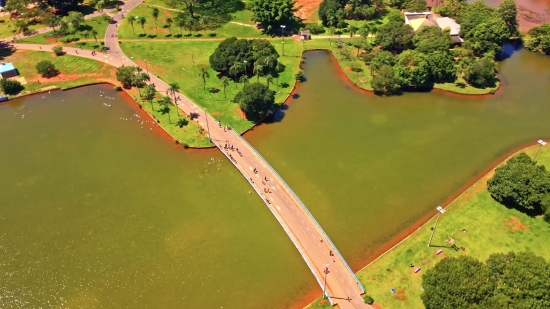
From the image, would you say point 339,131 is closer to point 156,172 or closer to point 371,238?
point 371,238

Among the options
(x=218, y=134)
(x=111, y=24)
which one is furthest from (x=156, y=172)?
(x=111, y=24)

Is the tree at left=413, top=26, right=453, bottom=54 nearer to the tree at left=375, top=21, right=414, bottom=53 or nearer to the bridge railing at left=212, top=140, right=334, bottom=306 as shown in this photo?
the tree at left=375, top=21, right=414, bottom=53

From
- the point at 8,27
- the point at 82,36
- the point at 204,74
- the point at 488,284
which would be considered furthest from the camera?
the point at 8,27

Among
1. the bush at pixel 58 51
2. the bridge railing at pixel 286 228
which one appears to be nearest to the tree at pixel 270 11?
the bridge railing at pixel 286 228

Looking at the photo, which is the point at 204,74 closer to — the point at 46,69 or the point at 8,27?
the point at 46,69

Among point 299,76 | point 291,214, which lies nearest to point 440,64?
point 299,76

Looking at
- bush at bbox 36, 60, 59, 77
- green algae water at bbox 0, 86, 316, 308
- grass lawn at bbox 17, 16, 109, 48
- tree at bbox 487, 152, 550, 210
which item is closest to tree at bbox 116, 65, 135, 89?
green algae water at bbox 0, 86, 316, 308
